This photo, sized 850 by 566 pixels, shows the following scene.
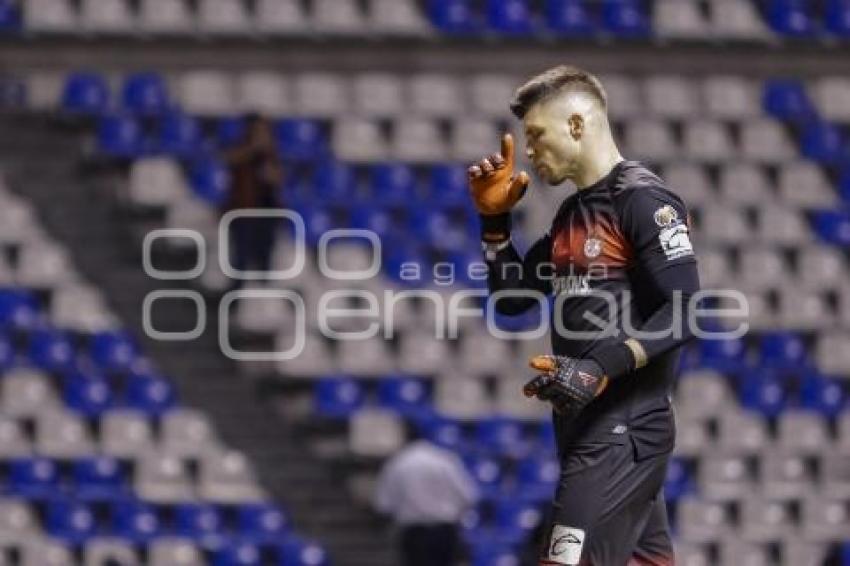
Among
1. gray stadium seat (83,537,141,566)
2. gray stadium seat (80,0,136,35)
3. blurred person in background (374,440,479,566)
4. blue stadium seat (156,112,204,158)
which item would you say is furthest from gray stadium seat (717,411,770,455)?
gray stadium seat (80,0,136,35)

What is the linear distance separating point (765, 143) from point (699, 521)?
314cm

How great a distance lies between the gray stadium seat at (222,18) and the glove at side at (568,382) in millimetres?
10426

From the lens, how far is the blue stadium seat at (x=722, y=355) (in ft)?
44.7

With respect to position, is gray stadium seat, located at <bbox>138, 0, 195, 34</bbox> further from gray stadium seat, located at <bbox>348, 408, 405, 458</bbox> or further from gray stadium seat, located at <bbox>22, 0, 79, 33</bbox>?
gray stadium seat, located at <bbox>348, 408, 405, 458</bbox>

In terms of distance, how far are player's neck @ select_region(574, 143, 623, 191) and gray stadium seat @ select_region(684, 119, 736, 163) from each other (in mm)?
9268

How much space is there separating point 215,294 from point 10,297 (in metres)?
1.45

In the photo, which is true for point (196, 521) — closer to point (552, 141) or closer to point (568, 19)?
point (568, 19)

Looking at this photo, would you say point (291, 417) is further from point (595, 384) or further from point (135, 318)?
point (595, 384)

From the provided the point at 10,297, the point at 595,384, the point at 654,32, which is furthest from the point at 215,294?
the point at 595,384

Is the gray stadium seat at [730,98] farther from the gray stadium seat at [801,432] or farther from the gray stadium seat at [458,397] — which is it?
the gray stadium seat at [458,397]

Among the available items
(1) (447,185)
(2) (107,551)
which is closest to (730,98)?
(1) (447,185)

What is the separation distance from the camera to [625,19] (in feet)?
49.3

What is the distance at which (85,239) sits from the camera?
14312 millimetres

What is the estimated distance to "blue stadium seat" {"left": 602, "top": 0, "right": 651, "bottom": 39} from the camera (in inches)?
590
